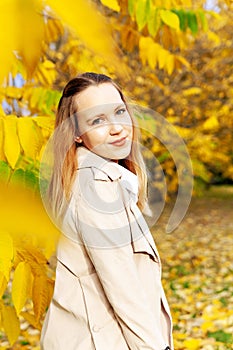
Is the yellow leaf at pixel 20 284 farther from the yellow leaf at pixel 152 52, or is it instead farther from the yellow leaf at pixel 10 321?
the yellow leaf at pixel 152 52

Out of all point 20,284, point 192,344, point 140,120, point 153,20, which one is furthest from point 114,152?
point 192,344

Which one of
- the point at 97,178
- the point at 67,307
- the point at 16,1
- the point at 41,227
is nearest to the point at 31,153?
the point at 97,178

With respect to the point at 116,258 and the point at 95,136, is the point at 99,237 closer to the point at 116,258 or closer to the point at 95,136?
the point at 116,258

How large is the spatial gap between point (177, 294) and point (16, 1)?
4678 millimetres

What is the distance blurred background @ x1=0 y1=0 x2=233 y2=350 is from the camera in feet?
1.65

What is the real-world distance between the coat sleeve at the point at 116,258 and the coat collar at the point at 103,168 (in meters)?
0.02

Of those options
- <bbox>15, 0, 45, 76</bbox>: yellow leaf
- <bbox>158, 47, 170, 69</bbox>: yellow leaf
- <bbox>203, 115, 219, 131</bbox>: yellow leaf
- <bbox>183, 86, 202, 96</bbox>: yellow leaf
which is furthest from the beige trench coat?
<bbox>203, 115, 219, 131</bbox>: yellow leaf

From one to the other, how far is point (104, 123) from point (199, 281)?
14.4 ft

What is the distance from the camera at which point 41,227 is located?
57 centimetres

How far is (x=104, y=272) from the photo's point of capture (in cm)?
114

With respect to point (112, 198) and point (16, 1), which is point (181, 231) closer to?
point (112, 198)

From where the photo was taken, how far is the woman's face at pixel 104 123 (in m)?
1.15

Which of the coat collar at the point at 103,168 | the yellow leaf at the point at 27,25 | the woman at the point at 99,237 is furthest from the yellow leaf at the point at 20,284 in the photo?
the yellow leaf at the point at 27,25

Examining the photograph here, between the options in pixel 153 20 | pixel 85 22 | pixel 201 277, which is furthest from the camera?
pixel 201 277
